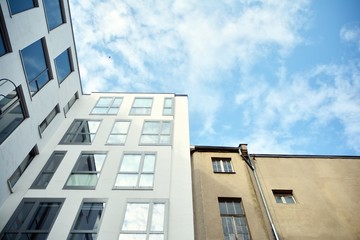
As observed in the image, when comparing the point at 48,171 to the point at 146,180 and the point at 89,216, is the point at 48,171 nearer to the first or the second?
the point at 89,216

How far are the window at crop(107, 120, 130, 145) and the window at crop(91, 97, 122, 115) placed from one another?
59.5 inches

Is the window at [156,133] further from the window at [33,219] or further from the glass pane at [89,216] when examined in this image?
the window at [33,219]

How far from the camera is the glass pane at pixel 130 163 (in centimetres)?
1267

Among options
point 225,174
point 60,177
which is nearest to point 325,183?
point 225,174

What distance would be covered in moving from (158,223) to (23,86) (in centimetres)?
905

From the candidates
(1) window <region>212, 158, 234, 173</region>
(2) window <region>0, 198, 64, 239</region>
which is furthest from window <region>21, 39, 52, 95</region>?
(1) window <region>212, 158, 234, 173</region>

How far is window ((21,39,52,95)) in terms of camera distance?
11.8m

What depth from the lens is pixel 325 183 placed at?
13672mm

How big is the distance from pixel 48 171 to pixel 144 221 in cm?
607

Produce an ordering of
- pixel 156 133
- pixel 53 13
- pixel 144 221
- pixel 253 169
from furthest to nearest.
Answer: pixel 156 133 < pixel 53 13 < pixel 253 169 < pixel 144 221

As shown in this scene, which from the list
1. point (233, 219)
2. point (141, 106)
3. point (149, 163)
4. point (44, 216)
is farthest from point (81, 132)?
point (233, 219)

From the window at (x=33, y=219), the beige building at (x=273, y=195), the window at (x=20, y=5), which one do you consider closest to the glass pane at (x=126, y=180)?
the window at (x=33, y=219)

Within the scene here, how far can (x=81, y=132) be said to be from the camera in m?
15.4

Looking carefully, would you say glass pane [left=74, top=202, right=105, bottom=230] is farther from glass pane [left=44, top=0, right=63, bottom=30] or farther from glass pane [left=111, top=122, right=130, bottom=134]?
glass pane [left=44, top=0, right=63, bottom=30]
